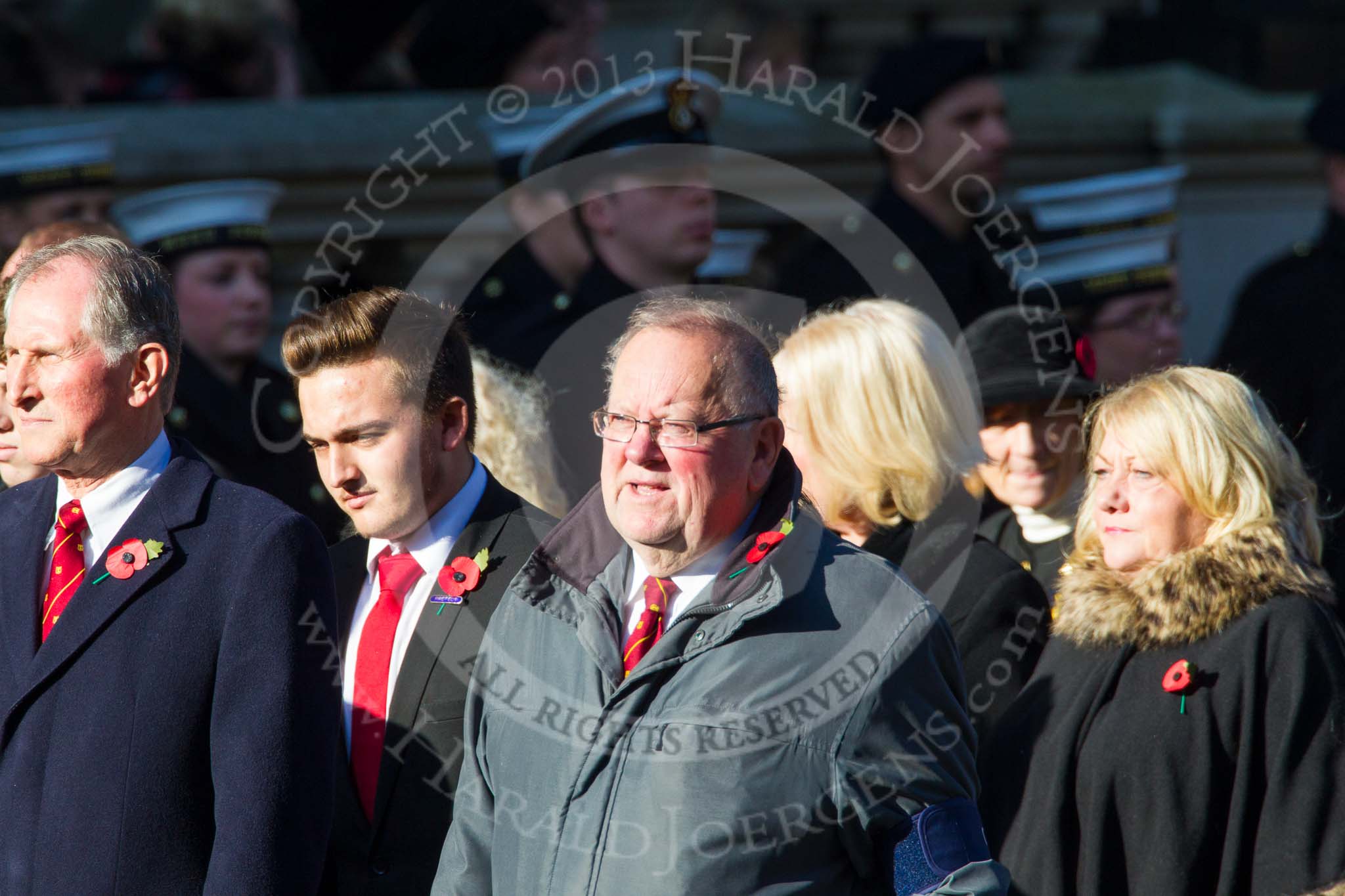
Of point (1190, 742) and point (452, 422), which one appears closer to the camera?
point (1190, 742)

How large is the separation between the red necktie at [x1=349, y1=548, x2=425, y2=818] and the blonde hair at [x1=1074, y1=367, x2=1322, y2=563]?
57.3 inches

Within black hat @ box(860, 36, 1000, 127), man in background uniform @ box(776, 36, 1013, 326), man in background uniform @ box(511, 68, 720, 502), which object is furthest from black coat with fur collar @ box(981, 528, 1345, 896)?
black hat @ box(860, 36, 1000, 127)

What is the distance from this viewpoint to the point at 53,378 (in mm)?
2908

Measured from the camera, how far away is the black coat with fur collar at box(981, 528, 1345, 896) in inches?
125

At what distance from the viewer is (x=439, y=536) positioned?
340cm

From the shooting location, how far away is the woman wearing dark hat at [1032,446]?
4.23m

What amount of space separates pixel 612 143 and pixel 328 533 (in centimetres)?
145

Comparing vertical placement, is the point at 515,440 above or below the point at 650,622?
above

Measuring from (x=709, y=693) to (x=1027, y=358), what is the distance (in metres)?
1.91

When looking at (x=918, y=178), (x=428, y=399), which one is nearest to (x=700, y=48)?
(x=918, y=178)

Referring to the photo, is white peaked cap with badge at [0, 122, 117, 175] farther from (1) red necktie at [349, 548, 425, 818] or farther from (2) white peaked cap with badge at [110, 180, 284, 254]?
(1) red necktie at [349, 548, 425, 818]

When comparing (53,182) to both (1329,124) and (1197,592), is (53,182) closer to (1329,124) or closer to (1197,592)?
(1197,592)

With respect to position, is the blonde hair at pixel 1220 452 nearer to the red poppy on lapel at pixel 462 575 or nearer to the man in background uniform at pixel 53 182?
the red poppy on lapel at pixel 462 575

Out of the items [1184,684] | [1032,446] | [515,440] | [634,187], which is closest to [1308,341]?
[1032,446]
